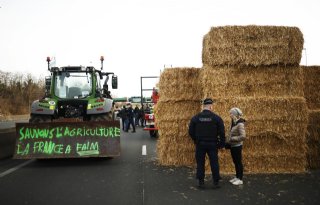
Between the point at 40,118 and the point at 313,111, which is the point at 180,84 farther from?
the point at 40,118

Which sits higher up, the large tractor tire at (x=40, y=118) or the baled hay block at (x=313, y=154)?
the large tractor tire at (x=40, y=118)

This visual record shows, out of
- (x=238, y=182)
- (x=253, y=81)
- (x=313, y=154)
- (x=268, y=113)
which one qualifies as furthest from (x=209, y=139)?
(x=313, y=154)

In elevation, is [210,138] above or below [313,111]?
below

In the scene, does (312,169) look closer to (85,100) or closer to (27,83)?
(85,100)

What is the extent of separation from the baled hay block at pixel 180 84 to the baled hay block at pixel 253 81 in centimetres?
100

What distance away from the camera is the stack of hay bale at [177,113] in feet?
35.5

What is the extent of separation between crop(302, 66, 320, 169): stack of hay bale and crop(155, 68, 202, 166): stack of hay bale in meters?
2.92

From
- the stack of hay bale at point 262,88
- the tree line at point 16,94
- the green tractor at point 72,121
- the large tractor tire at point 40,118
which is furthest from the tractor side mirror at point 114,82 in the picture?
the tree line at point 16,94

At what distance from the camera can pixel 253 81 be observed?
9.91 metres

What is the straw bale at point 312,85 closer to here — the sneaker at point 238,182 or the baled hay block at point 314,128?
the baled hay block at point 314,128

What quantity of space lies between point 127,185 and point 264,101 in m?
3.97

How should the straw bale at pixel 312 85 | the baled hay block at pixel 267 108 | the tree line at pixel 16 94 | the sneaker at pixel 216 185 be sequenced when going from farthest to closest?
the tree line at pixel 16 94 → the straw bale at pixel 312 85 → the baled hay block at pixel 267 108 → the sneaker at pixel 216 185

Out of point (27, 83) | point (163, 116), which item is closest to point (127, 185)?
point (163, 116)

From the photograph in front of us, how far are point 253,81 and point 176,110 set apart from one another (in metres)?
2.23
